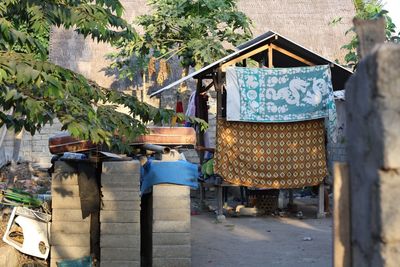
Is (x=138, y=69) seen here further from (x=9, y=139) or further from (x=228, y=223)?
(x=228, y=223)

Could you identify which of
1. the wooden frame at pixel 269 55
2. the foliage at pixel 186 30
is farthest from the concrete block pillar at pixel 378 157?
the foliage at pixel 186 30

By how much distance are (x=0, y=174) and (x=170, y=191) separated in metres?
9.40

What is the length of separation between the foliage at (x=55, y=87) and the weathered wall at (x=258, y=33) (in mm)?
9642

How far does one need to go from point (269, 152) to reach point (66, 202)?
184 inches

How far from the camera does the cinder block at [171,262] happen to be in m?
6.68

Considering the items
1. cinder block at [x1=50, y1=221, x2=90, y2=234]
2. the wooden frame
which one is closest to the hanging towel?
cinder block at [x1=50, y1=221, x2=90, y2=234]

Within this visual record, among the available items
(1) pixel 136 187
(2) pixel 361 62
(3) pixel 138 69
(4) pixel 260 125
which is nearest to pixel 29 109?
(2) pixel 361 62

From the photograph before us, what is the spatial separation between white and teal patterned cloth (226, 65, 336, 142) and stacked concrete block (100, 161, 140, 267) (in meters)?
4.06

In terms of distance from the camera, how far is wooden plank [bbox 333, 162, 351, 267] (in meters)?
2.76

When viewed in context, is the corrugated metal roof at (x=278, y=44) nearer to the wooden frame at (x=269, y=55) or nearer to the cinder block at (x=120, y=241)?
the wooden frame at (x=269, y=55)

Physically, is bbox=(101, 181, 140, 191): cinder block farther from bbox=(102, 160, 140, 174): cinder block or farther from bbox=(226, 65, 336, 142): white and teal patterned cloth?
bbox=(226, 65, 336, 142): white and teal patterned cloth

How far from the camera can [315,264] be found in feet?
24.8

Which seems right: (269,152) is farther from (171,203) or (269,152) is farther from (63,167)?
(63,167)

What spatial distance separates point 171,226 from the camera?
6738 millimetres
